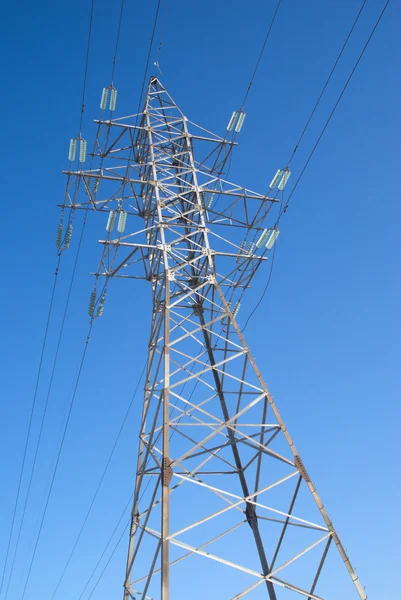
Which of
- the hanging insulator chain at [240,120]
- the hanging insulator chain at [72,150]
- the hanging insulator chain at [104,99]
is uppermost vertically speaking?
the hanging insulator chain at [104,99]

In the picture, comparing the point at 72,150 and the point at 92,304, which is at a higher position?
the point at 72,150

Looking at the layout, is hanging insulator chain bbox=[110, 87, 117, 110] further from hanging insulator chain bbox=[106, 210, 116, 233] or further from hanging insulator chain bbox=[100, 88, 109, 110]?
hanging insulator chain bbox=[106, 210, 116, 233]

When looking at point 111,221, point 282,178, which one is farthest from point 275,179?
point 111,221

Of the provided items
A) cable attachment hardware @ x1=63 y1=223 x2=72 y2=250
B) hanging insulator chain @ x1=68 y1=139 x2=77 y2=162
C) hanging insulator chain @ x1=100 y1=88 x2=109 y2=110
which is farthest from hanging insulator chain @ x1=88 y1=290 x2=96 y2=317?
hanging insulator chain @ x1=100 y1=88 x2=109 y2=110

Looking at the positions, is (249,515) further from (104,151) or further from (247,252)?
(104,151)

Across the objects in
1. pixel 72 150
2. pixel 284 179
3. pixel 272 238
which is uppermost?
pixel 72 150

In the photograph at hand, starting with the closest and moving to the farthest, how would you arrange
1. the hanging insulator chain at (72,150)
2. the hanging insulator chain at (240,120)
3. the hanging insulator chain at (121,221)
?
the hanging insulator chain at (121,221) < the hanging insulator chain at (72,150) < the hanging insulator chain at (240,120)

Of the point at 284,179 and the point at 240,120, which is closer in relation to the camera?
the point at 284,179

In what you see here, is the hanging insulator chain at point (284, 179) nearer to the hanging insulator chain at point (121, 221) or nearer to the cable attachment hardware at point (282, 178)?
the cable attachment hardware at point (282, 178)

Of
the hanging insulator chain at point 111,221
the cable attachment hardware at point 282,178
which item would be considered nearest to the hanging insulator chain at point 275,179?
the cable attachment hardware at point 282,178

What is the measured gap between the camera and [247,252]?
1747 cm

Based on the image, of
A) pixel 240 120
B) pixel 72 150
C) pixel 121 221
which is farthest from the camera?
pixel 240 120

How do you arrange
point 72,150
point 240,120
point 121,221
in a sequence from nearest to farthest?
1. point 121,221
2. point 72,150
3. point 240,120

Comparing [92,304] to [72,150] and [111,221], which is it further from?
[72,150]
